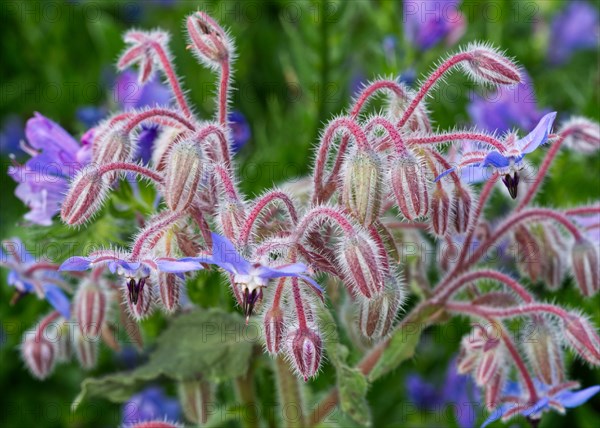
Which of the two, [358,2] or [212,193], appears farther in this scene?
[358,2]

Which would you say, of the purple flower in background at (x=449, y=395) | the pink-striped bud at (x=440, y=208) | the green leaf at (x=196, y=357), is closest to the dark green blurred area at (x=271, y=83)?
the purple flower in background at (x=449, y=395)

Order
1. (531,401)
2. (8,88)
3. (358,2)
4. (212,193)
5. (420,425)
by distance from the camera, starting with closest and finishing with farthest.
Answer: (212,193)
(531,401)
(420,425)
(8,88)
(358,2)

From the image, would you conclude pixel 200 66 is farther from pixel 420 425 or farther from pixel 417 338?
pixel 417 338

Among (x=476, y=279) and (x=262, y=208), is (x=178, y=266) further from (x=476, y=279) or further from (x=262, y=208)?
(x=476, y=279)

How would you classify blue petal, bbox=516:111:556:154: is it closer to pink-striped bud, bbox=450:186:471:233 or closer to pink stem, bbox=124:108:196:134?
pink-striped bud, bbox=450:186:471:233

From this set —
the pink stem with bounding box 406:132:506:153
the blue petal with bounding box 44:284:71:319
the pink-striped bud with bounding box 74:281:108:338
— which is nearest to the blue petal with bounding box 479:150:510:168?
the pink stem with bounding box 406:132:506:153

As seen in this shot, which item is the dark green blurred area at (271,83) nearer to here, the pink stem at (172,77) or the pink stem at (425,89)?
the pink stem at (172,77)

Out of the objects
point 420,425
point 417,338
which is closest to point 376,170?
point 417,338
